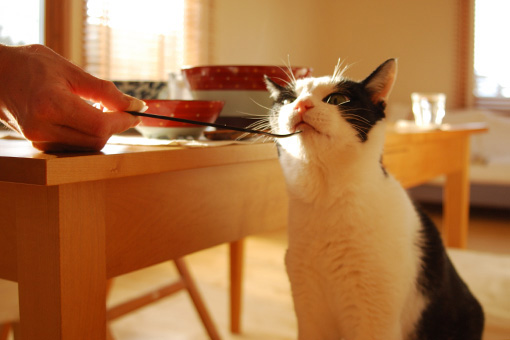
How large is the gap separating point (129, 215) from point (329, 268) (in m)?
0.31

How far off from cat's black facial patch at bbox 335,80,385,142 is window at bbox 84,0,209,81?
85.5 inches

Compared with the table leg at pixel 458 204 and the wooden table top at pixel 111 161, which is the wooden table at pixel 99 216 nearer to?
the wooden table top at pixel 111 161

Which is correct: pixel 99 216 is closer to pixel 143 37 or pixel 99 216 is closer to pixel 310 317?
pixel 310 317

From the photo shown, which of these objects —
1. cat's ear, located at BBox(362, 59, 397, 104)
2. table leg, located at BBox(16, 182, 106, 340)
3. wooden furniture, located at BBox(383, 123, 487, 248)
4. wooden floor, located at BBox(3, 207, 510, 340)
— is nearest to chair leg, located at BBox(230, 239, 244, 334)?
wooden floor, located at BBox(3, 207, 510, 340)

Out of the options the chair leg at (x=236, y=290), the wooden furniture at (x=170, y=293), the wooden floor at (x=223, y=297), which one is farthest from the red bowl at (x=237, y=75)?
the wooden floor at (x=223, y=297)

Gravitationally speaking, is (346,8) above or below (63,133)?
above

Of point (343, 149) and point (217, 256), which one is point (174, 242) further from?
point (217, 256)

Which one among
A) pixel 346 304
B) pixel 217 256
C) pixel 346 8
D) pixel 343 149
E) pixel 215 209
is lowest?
pixel 217 256

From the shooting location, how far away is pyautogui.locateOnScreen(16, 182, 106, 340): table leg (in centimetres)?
52

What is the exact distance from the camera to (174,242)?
731 millimetres

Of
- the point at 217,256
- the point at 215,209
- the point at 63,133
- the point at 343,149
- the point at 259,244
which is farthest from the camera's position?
the point at 259,244

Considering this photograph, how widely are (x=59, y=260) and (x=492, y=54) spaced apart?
484cm

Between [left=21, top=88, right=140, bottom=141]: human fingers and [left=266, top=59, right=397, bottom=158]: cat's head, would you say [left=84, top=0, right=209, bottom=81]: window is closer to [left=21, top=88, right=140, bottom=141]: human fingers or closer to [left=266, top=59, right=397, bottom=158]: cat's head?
[left=266, top=59, right=397, bottom=158]: cat's head

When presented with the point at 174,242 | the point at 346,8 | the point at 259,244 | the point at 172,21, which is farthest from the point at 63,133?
the point at 346,8
